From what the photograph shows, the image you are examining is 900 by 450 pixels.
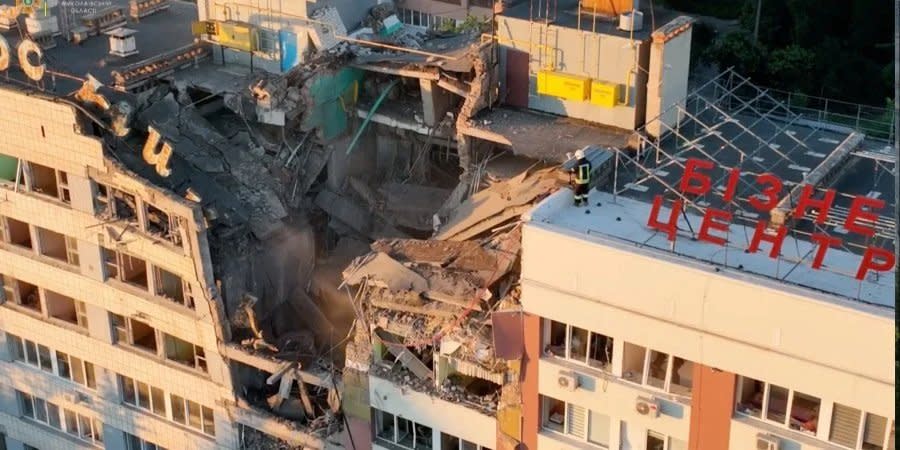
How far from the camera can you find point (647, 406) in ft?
129

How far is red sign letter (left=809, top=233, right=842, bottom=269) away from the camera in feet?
120

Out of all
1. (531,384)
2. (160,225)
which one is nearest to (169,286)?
(160,225)

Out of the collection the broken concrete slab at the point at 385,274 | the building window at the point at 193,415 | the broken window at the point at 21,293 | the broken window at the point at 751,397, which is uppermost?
the broken concrete slab at the point at 385,274

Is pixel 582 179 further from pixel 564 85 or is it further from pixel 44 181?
pixel 44 181

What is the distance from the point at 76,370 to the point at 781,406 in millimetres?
29495

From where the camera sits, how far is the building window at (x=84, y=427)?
2194 inches

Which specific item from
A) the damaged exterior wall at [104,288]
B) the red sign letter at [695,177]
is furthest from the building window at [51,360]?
the red sign letter at [695,177]

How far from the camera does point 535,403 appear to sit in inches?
1641

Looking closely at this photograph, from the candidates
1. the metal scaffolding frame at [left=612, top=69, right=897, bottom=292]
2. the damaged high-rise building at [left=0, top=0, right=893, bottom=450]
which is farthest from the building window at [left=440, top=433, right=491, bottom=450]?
the metal scaffolding frame at [left=612, top=69, right=897, bottom=292]

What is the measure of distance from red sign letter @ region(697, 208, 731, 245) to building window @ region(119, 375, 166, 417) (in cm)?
2404

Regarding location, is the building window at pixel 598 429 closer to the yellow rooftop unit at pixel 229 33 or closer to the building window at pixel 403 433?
the building window at pixel 403 433

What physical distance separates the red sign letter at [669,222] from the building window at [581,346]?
358 centimetres

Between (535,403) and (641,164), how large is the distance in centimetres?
890

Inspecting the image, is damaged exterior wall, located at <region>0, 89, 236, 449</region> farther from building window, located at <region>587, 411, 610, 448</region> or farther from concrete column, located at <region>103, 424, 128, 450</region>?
building window, located at <region>587, 411, 610, 448</region>
